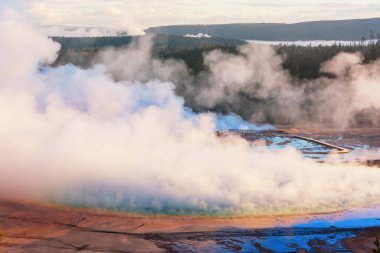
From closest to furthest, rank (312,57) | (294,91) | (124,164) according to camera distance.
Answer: (124,164) → (294,91) → (312,57)

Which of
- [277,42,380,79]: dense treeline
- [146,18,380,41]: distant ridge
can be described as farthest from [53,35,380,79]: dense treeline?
[146,18,380,41]: distant ridge

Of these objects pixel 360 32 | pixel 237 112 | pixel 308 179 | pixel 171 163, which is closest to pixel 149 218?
pixel 171 163

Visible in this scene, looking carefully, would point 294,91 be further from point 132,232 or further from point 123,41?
point 123,41

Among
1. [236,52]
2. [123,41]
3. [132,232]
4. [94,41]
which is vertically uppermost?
[94,41]

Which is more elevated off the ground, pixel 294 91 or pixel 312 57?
pixel 312 57

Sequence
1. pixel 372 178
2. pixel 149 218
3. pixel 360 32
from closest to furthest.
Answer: pixel 149 218, pixel 372 178, pixel 360 32

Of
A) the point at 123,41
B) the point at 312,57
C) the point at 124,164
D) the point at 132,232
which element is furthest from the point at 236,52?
the point at 132,232

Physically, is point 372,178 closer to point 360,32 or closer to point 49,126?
point 49,126
